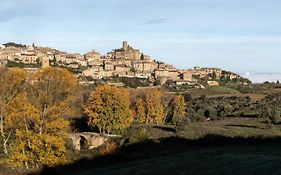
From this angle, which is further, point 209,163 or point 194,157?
point 194,157

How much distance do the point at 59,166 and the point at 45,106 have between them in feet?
13.9

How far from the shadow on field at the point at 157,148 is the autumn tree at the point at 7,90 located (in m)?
4.56

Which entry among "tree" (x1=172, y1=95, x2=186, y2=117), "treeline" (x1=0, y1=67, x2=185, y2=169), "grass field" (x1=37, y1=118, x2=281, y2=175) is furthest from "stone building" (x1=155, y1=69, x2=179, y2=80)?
"treeline" (x1=0, y1=67, x2=185, y2=169)

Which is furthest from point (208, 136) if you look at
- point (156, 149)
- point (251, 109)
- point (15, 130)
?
point (251, 109)

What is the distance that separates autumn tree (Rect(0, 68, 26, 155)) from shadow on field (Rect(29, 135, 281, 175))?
180 inches

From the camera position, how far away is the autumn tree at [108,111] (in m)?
56.8

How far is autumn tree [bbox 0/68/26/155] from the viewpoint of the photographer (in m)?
31.4

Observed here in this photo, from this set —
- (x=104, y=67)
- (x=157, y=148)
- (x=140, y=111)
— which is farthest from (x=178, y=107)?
(x=104, y=67)

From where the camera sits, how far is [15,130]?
102ft

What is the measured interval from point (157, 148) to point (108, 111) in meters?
19.5

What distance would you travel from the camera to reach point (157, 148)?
39.5 metres

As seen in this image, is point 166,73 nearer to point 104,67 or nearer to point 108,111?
point 104,67

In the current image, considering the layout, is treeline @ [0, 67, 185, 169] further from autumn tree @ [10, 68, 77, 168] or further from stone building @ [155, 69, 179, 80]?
stone building @ [155, 69, 179, 80]

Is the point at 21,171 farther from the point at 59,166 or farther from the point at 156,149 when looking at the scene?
the point at 156,149
